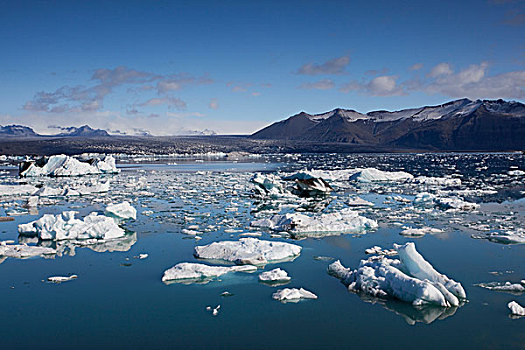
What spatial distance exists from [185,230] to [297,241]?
9.12ft

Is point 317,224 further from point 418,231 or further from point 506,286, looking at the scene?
point 506,286

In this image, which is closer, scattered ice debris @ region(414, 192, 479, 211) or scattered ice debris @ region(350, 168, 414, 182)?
scattered ice debris @ region(414, 192, 479, 211)

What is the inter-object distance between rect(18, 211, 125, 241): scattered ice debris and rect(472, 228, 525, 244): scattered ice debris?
811cm

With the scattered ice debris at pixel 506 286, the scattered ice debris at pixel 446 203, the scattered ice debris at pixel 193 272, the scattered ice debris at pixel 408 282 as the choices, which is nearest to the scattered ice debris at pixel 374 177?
the scattered ice debris at pixel 446 203

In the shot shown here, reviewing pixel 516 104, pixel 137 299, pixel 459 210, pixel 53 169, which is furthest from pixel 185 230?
pixel 516 104

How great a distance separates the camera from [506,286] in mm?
6199

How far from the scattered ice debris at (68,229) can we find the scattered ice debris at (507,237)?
26.6 ft

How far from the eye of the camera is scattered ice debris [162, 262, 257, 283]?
6.77 meters

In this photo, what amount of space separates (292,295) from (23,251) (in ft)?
18.2

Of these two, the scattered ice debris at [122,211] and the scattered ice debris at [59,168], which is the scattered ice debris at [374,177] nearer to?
the scattered ice debris at [122,211]

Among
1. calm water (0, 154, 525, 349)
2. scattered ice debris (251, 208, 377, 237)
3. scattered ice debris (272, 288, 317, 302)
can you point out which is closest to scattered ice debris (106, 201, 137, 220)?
calm water (0, 154, 525, 349)

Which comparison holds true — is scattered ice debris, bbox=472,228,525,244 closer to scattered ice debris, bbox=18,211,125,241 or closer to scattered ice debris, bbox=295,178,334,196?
scattered ice debris, bbox=18,211,125,241

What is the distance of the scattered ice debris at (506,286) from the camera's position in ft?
19.9

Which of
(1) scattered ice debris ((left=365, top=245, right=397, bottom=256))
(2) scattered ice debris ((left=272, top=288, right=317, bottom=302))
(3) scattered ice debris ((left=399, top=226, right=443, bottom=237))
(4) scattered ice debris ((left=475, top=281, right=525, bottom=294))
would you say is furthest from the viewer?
(3) scattered ice debris ((left=399, top=226, right=443, bottom=237))
